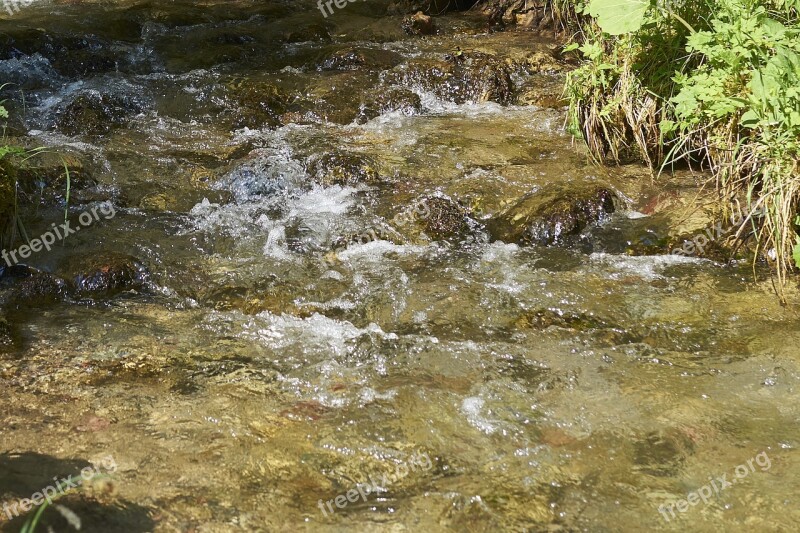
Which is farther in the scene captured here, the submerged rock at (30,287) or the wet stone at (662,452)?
Result: the submerged rock at (30,287)

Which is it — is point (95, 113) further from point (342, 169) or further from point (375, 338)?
point (375, 338)

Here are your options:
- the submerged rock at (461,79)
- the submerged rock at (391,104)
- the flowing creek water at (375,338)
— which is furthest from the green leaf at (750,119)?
the submerged rock at (391,104)

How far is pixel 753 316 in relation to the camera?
3.72 metres

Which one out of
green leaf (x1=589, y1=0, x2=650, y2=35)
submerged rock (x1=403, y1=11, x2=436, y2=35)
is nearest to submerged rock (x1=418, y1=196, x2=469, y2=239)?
green leaf (x1=589, y1=0, x2=650, y2=35)

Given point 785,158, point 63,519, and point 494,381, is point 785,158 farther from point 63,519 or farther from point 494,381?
point 63,519

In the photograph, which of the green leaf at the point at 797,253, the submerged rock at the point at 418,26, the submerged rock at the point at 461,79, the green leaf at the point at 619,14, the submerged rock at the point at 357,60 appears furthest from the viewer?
the submerged rock at the point at 418,26

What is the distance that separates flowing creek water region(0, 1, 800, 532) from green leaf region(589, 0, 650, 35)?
1162mm

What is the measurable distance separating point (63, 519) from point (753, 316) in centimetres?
344

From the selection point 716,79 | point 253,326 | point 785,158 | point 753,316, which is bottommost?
point 753,316

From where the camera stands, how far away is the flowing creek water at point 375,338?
2551 millimetres

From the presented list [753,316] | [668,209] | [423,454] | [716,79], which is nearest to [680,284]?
[753,316]

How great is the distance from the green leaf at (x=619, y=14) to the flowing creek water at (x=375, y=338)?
3.81ft

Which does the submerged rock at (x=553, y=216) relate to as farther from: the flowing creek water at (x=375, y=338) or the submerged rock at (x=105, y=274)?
the submerged rock at (x=105, y=274)

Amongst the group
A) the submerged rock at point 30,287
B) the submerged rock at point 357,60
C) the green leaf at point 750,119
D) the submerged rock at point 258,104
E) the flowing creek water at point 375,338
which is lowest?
the flowing creek water at point 375,338
